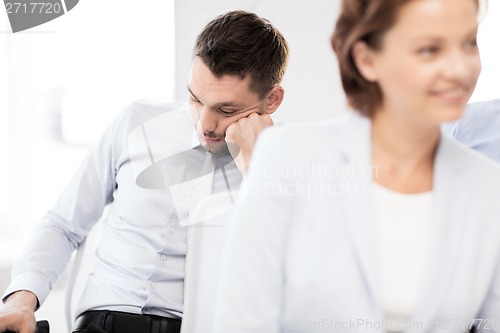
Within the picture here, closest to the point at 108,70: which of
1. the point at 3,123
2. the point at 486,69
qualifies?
the point at 3,123

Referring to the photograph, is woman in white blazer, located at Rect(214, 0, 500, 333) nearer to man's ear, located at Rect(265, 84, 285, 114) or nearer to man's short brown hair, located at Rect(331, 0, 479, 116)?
man's short brown hair, located at Rect(331, 0, 479, 116)

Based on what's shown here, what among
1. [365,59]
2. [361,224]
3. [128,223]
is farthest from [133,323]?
[365,59]

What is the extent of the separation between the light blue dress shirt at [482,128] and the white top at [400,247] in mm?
473

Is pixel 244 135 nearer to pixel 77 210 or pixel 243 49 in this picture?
pixel 243 49

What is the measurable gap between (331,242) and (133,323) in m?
0.74

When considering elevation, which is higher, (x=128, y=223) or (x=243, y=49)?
(x=243, y=49)

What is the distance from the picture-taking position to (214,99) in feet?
5.88

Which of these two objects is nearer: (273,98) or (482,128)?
(482,128)

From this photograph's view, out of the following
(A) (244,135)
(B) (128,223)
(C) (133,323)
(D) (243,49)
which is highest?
(D) (243,49)

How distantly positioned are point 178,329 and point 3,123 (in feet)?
5.54

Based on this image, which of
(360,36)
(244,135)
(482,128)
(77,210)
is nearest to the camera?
(360,36)

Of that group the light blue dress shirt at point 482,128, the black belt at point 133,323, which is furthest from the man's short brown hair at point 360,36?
the black belt at point 133,323

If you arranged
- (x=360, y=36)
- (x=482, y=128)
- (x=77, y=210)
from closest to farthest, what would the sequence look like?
(x=360, y=36) < (x=482, y=128) < (x=77, y=210)

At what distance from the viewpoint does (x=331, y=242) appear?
1165 mm
